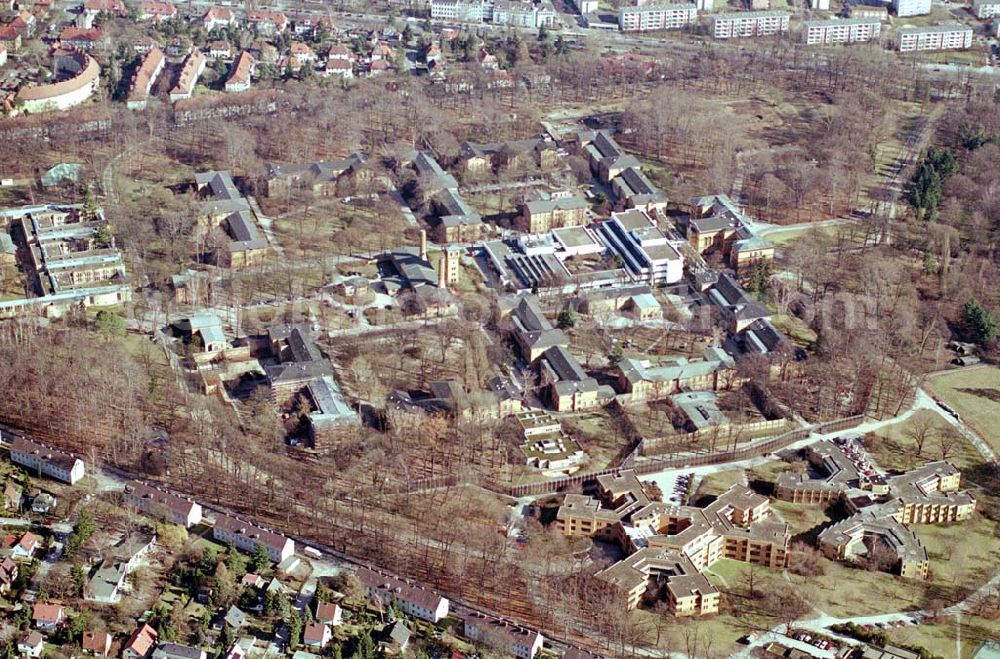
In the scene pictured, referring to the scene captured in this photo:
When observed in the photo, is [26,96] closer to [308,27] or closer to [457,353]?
[308,27]

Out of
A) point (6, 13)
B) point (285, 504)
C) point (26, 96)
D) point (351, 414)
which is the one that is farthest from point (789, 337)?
point (6, 13)

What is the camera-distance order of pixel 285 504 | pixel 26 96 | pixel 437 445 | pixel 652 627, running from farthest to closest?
pixel 26 96, pixel 437 445, pixel 285 504, pixel 652 627

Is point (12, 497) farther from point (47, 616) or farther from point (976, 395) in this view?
point (976, 395)

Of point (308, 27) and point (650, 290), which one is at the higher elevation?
point (308, 27)

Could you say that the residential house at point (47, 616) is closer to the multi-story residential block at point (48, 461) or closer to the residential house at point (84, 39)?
the multi-story residential block at point (48, 461)

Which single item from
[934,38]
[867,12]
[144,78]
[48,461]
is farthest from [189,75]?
[934,38]

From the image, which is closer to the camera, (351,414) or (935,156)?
(351,414)

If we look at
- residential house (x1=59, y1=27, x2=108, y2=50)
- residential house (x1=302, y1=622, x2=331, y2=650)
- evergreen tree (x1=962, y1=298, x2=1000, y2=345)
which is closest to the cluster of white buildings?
residential house (x1=59, y1=27, x2=108, y2=50)

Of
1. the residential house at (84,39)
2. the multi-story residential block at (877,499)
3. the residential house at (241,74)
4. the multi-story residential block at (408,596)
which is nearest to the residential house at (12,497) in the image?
the multi-story residential block at (408,596)
